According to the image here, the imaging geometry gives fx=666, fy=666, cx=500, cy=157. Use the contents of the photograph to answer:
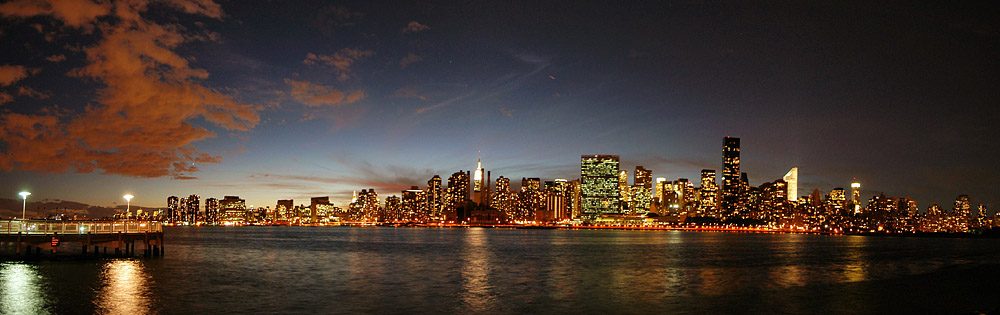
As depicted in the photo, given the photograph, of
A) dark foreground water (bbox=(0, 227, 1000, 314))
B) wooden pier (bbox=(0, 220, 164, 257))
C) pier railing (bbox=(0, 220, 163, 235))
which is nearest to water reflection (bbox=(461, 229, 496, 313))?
dark foreground water (bbox=(0, 227, 1000, 314))

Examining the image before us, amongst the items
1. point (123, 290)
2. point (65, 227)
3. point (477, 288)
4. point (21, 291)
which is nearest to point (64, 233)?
point (65, 227)

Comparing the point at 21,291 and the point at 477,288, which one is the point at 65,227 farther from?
the point at 477,288

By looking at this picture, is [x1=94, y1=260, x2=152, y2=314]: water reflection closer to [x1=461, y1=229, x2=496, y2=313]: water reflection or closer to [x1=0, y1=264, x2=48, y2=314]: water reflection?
[x1=0, y1=264, x2=48, y2=314]: water reflection

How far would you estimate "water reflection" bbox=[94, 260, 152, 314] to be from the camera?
29500 mm

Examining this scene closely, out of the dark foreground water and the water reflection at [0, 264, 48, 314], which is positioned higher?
the water reflection at [0, 264, 48, 314]

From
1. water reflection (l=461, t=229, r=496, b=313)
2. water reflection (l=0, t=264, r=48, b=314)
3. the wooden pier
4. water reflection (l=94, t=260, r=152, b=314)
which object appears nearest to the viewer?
water reflection (l=0, t=264, r=48, b=314)

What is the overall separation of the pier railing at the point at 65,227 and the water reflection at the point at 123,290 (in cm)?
442

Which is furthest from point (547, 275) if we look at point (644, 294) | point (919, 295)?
point (919, 295)

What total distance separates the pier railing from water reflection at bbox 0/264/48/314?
4.27 m

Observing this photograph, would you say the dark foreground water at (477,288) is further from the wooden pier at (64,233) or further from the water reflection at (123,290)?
the wooden pier at (64,233)

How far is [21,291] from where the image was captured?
111 feet

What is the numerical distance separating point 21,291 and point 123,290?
182 inches

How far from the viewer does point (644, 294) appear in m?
38.1

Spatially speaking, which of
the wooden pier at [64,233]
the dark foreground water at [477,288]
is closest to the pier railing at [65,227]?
the wooden pier at [64,233]
